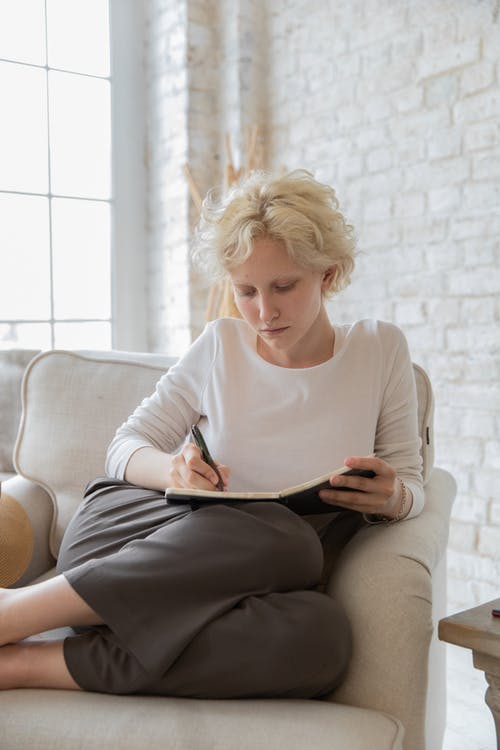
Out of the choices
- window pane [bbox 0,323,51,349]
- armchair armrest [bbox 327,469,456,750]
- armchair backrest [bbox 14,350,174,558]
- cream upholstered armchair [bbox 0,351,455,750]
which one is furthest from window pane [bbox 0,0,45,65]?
armchair armrest [bbox 327,469,456,750]

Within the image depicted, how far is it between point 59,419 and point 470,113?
1.72 meters

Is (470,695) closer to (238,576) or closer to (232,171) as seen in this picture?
(238,576)

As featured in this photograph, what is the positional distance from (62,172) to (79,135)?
20cm

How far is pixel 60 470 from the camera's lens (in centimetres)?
181

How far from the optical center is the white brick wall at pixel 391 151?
260cm

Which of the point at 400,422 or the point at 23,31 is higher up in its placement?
the point at 23,31

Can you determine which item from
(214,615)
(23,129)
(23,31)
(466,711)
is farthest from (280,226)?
(23,31)

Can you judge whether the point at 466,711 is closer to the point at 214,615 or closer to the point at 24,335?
the point at 214,615

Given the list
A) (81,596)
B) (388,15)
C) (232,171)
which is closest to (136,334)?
(232,171)

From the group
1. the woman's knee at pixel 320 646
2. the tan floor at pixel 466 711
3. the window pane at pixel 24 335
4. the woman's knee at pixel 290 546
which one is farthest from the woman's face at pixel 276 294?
the window pane at pixel 24 335

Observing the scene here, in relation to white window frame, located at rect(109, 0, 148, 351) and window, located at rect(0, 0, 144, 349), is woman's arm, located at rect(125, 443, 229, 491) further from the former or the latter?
white window frame, located at rect(109, 0, 148, 351)

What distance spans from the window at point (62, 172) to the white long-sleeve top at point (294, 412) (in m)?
1.87

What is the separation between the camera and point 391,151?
2.89 metres

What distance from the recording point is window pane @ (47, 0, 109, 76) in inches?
135
